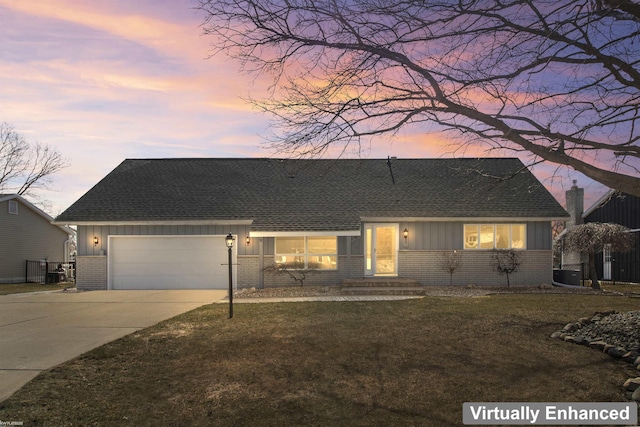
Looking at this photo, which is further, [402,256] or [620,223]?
[620,223]

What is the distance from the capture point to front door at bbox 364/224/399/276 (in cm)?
1839

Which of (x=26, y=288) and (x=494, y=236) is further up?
(x=494, y=236)

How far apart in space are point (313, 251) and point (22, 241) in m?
17.8

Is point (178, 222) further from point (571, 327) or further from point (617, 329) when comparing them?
point (617, 329)

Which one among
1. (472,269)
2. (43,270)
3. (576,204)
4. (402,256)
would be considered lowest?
(43,270)

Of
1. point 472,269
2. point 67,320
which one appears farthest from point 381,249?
point 67,320

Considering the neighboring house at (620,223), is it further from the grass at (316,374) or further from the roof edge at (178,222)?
the roof edge at (178,222)

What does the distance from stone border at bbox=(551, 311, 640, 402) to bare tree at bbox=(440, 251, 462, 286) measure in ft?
25.8

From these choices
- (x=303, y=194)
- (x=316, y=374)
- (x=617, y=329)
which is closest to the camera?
(x=316, y=374)

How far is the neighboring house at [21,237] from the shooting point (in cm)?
2472

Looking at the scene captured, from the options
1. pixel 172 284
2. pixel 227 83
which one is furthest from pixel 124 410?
pixel 172 284

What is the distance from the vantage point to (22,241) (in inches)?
1020

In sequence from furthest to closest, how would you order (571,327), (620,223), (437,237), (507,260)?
(620,223)
(437,237)
(507,260)
(571,327)

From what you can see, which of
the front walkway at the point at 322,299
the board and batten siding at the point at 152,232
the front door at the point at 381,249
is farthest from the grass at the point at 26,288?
the front door at the point at 381,249
